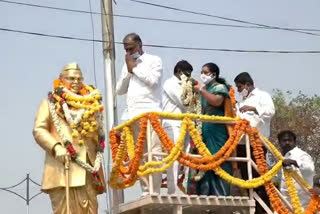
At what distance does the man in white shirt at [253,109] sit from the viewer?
33.1 feet

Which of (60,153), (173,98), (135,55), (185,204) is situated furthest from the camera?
(173,98)

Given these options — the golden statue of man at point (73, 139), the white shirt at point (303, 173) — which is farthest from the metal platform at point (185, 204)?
the white shirt at point (303, 173)

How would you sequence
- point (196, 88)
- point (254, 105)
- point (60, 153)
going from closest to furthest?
point (60, 153)
point (196, 88)
point (254, 105)

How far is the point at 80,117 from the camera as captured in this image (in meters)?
8.75

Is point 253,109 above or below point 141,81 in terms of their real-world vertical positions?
below

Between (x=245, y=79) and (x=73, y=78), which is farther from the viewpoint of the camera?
(x=245, y=79)

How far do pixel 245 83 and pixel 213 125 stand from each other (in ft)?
3.70

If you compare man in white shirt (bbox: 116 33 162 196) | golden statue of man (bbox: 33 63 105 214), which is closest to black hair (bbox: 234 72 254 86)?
man in white shirt (bbox: 116 33 162 196)

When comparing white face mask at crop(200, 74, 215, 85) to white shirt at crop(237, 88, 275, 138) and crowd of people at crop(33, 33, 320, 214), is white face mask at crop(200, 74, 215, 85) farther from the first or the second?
white shirt at crop(237, 88, 275, 138)

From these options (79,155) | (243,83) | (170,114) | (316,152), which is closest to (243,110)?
(243,83)

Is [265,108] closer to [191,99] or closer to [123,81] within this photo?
[191,99]

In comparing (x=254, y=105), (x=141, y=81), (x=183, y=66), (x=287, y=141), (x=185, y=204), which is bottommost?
(x=185, y=204)

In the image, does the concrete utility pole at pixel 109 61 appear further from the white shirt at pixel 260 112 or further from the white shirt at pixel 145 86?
the white shirt at pixel 260 112

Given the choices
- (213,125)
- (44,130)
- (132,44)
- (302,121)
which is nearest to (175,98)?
(213,125)
